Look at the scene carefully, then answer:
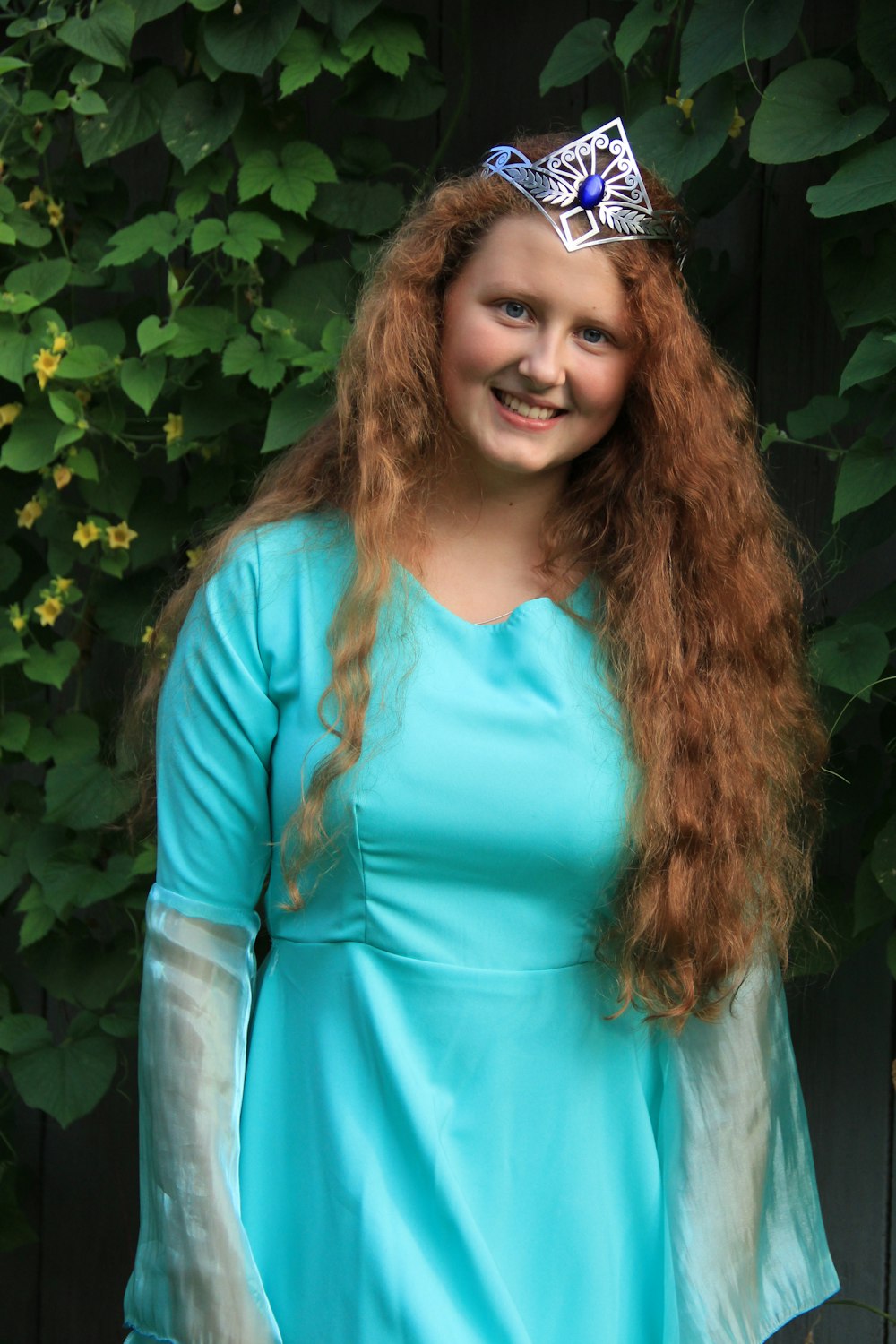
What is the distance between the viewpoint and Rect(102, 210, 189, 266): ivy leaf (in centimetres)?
171

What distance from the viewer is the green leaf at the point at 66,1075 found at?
1.84 meters

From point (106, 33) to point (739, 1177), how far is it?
1.45 metres

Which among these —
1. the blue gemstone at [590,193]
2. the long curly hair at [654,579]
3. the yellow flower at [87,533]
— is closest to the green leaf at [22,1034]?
the yellow flower at [87,533]

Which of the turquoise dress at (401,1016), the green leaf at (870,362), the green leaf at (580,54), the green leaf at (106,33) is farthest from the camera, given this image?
the green leaf at (106,33)

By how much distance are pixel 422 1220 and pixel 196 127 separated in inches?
50.1

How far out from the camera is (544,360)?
47.6 inches

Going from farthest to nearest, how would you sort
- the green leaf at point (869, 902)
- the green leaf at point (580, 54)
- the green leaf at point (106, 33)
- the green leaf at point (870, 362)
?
the green leaf at point (106, 33) → the green leaf at point (580, 54) → the green leaf at point (869, 902) → the green leaf at point (870, 362)

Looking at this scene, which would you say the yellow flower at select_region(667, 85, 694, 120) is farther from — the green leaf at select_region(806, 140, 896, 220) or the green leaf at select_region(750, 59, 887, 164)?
the green leaf at select_region(806, 140, 896, 220)

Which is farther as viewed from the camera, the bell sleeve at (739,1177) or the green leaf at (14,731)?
the green leaf at (14,731)

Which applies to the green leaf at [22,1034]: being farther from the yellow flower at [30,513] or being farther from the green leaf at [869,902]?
the green leaf at [869,902]

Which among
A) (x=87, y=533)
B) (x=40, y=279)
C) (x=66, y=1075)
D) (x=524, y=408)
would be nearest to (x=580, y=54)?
(x=524, y=408)

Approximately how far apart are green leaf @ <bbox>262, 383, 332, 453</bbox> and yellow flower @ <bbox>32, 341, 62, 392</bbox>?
0.28 meters

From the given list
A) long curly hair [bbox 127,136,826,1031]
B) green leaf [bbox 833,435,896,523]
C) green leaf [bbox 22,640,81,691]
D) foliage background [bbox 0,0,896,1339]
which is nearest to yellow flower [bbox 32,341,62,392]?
foliage background [bbox 0,0,896,1339]

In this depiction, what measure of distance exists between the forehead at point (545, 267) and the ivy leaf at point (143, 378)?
0.61 meters
